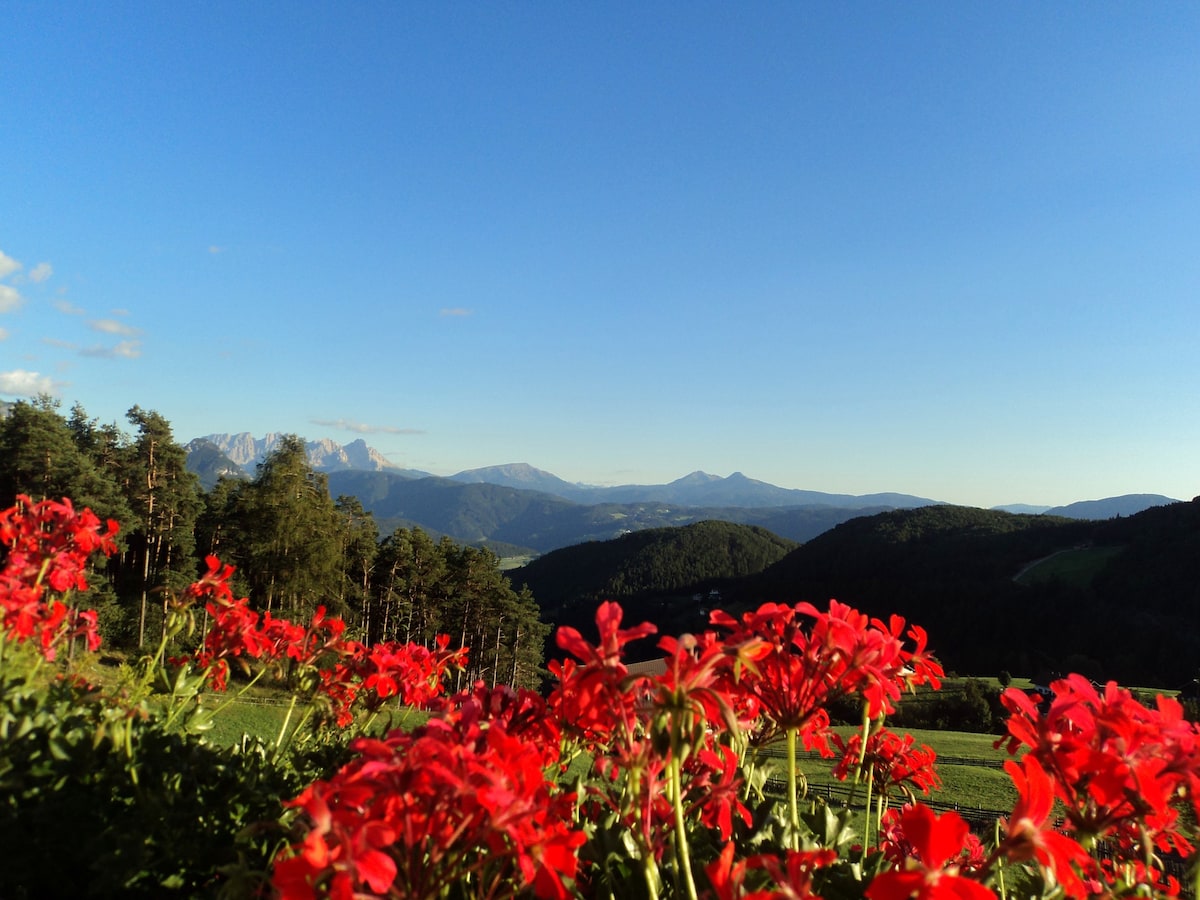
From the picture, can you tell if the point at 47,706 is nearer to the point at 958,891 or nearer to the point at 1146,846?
the point at 958,891

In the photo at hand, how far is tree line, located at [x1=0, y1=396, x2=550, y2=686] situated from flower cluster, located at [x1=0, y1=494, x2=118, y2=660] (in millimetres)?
22455

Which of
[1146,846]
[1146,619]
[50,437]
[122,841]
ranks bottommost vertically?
[1146,619]

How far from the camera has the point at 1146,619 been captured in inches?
3228

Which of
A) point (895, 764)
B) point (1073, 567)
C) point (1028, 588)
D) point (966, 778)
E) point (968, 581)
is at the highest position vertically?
point (895, 764)

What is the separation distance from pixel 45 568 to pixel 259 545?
3341 cm

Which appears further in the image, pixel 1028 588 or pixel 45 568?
pixel 1028 588

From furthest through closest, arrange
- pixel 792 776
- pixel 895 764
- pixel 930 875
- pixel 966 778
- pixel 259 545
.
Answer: pixel 259 545
pixel 966 778
pixel 895 764
pixel 792 776
pixel 930 875

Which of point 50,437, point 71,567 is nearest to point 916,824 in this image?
point 71,567

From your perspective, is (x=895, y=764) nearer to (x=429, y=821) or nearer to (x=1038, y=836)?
(x=1038, y=836)

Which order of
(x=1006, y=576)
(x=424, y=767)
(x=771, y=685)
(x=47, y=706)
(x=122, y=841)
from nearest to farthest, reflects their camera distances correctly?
(x=424, y=767)
(x=122, y=841)
(x=771, y=685)
(x=47, y=706)
(x=1006, y=576)

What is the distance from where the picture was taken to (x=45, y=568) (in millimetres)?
2771

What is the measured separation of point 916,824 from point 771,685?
0.85 meters

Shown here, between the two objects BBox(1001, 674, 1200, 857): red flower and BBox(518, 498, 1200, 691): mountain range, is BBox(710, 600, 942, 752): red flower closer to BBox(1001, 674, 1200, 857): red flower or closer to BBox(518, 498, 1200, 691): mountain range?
BBox(1001, 674, 1200, 857): red flower

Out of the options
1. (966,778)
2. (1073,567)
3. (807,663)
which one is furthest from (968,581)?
(807,663)
